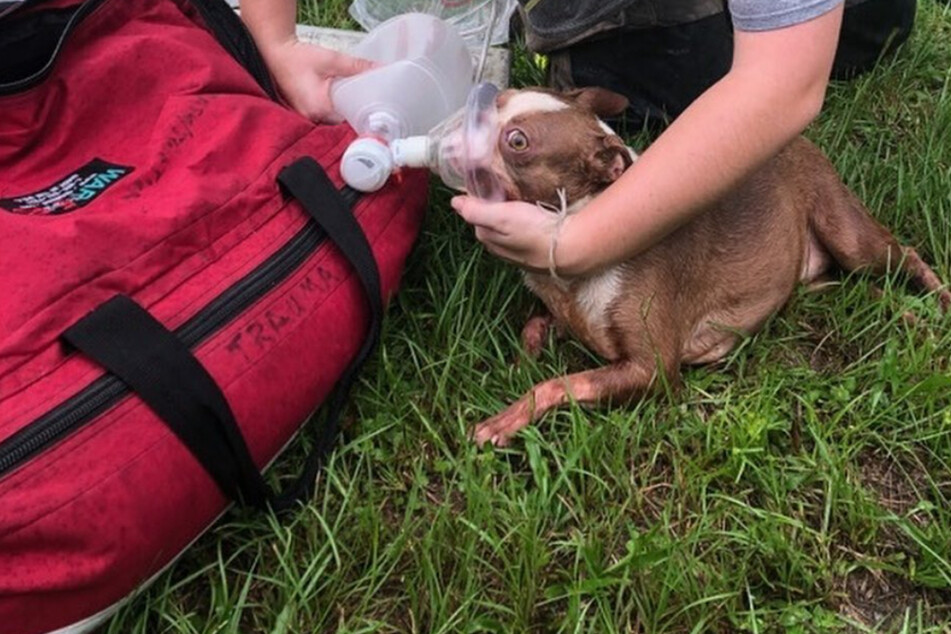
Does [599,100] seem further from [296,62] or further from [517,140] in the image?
[296,62]

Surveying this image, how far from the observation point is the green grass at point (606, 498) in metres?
1.83

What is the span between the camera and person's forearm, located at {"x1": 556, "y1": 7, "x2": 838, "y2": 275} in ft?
6.19

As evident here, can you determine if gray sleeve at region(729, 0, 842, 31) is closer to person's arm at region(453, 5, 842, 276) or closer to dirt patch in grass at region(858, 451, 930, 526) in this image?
person's arm at region(453, 5, 842, 276)

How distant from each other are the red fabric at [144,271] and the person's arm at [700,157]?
352 millimetres

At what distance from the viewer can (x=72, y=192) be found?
195cm

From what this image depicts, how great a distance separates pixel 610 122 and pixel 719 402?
900 mm

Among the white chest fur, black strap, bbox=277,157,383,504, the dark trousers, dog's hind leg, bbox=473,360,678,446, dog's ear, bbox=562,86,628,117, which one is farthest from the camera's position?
the dark trousers

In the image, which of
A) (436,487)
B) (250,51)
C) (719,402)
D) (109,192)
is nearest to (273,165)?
(109,192)

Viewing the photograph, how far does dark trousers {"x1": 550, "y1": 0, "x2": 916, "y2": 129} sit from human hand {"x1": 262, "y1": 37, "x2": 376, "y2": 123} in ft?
2.36

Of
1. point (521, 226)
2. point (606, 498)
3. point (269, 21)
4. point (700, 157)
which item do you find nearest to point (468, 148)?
point (521, 226)

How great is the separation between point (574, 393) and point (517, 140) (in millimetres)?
510

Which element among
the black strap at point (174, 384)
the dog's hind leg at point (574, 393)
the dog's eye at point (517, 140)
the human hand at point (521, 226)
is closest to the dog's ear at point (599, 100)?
the dog's eye at point (517, 140)

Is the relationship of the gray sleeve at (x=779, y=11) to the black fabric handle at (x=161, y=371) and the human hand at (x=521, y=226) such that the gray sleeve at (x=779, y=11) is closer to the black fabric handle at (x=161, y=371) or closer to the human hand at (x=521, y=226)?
the human hand at (x=521, y=226)

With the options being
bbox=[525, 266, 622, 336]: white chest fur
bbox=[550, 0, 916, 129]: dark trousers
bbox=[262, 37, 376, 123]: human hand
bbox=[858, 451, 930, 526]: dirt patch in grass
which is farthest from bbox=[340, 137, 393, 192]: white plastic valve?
bbox=[858, 451, 930, 526]: dirt patch in grass
